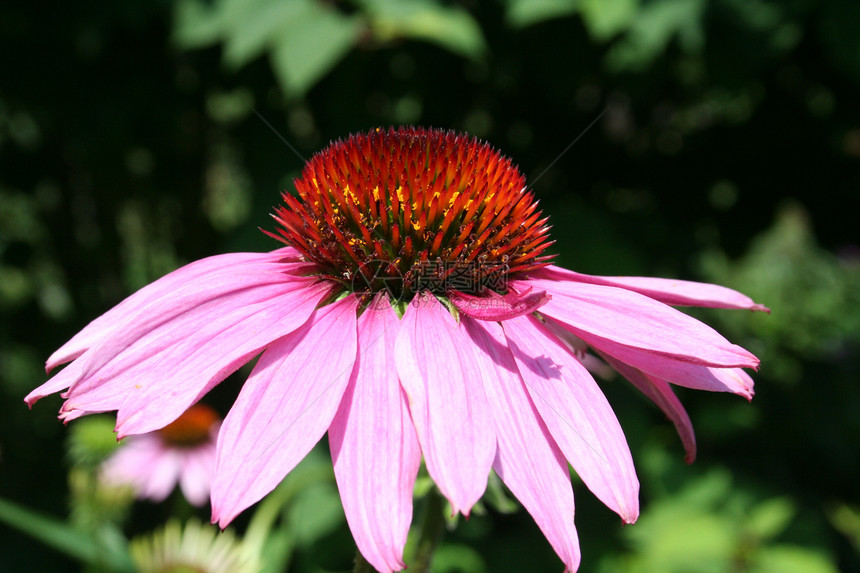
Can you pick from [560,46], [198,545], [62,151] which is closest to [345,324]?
[198,545]

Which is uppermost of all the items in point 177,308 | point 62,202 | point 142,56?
point 142,56

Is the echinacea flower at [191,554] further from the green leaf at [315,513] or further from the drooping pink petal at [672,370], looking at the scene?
the drooping pink petal at [672,370]

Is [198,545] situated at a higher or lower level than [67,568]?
higher

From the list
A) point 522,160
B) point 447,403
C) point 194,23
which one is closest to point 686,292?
point 447,403

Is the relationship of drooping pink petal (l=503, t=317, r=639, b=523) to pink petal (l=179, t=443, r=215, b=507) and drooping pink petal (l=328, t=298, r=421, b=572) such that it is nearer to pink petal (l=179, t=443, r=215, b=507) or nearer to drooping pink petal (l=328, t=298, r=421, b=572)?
drooping pink petal (l=328, t=298, r=421, b=572)

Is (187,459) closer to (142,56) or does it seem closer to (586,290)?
(142,56)

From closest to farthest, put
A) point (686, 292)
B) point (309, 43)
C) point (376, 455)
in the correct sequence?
point (376, 455), point (686, 292), point (309, 43)

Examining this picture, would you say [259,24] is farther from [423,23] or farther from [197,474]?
[197,474]
